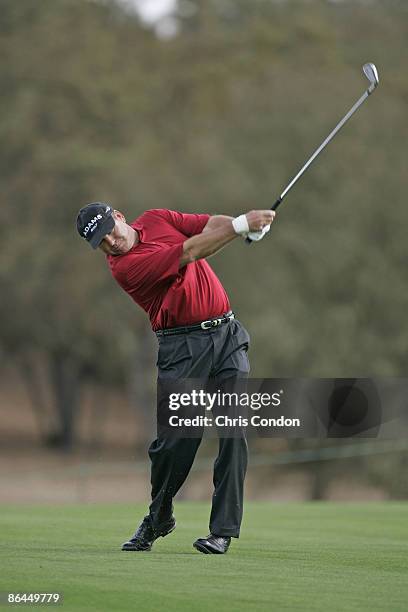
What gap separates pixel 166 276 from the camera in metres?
8.02

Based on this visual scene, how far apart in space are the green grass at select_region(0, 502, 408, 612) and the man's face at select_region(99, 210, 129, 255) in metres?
1.86

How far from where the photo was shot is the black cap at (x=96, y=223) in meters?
8.07

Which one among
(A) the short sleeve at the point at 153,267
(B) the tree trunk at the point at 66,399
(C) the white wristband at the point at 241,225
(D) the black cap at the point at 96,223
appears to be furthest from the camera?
(B) the tree trunk at the point at 66,399

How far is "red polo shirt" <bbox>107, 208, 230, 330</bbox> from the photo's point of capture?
8.09 m

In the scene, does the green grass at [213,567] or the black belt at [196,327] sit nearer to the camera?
the green grass at [213,567]

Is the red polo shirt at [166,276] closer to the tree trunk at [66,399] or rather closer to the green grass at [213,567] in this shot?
the green grass at [213,567]

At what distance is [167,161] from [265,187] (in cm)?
569

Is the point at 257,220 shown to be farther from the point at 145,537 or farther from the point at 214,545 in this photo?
the point at 145,537

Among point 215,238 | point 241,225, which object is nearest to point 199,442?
point 215,238

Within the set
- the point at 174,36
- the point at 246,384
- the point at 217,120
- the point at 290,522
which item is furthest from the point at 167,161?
the point at 246,384

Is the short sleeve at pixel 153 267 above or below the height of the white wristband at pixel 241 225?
below

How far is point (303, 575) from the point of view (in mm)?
6992

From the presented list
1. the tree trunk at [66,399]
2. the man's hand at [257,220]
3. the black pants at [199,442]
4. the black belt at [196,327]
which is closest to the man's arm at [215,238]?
the man's hand at [257,220]

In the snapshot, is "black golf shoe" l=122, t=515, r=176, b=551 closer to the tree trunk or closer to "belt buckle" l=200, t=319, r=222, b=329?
"belt buckle" l=200, t=319, r=222, b=329
